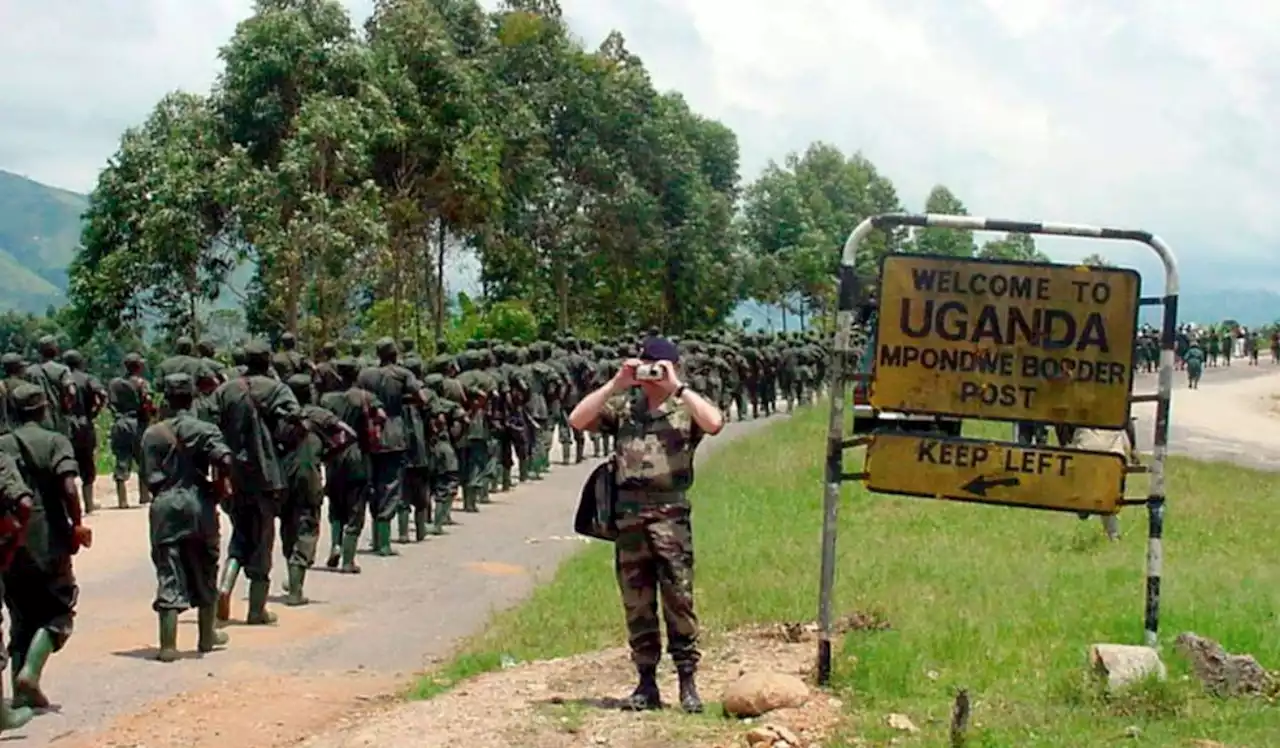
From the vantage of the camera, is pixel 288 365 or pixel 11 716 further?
pixel 288 365

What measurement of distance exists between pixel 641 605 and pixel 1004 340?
2.15 m

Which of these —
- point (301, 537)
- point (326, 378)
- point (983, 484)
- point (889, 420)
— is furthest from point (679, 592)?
point (326, 378)

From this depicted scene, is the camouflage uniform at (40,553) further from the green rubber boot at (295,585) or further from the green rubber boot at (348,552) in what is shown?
the green rubber boot at (348,552)

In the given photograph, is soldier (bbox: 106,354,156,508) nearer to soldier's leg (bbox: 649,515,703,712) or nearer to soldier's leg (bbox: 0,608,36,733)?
soldier's leg (bbox: 0,608,36,733)

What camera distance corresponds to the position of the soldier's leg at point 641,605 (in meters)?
7.48

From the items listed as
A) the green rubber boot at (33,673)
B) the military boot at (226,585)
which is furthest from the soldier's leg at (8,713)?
the military boot at (226,585)

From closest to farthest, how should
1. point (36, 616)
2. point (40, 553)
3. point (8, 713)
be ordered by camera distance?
point (8, 713)
point (40, 553)
point (36, 616)

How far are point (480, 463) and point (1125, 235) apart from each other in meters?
11.7

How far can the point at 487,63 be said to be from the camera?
36.4 metres

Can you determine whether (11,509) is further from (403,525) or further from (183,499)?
(403,525)

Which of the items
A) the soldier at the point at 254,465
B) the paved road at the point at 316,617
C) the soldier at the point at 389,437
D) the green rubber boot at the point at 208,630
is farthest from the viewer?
the soldier at the point at 389,437

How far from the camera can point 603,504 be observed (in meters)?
7.52

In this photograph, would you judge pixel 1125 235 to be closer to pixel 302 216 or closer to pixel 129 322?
pixel 302 216

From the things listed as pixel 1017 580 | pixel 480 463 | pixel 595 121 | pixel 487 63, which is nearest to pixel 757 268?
pixel 595 121
